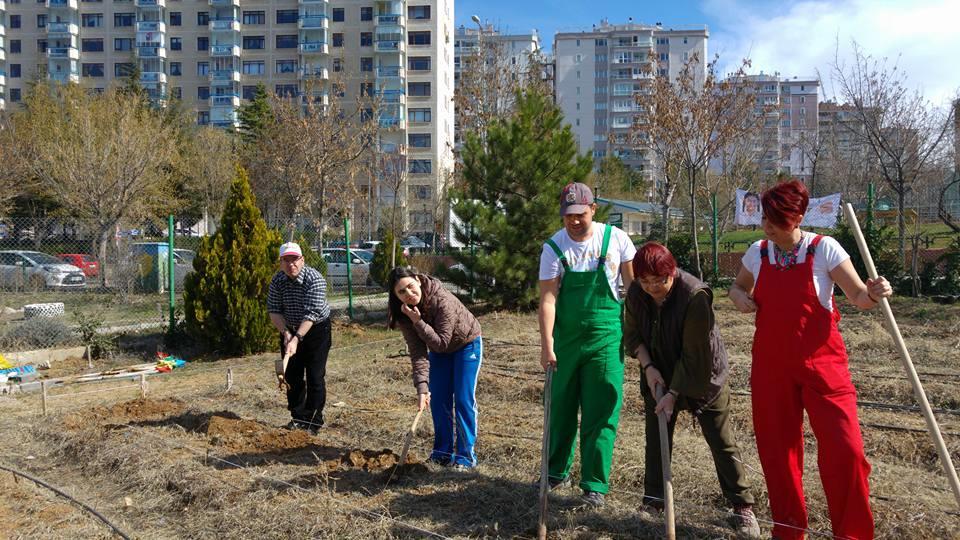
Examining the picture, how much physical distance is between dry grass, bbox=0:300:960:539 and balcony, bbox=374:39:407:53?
5214cm

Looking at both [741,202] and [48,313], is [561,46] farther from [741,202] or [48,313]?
[48,313]

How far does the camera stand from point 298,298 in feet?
19.6

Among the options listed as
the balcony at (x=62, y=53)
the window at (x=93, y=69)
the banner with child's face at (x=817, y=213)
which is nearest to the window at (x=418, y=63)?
the window at (x=93, y=69)

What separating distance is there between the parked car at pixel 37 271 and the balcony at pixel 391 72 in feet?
147

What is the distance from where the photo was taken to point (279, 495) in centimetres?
441

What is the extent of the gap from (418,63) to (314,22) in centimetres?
843

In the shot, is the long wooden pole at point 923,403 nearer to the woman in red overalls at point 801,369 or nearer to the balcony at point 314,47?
the woman in red overalls at point 801,369

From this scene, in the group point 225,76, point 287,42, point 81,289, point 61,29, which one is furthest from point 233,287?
point 61,29

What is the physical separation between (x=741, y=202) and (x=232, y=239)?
10092 mm

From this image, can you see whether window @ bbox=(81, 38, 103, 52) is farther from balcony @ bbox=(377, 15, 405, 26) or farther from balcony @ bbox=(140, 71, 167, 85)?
balcony @ bbox=(377, 15, 405, 26)

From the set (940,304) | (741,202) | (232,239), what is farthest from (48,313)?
(940,304)

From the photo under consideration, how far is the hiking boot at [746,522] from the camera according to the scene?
11.6 ft

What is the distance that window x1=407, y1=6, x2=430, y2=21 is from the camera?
57.7 meters

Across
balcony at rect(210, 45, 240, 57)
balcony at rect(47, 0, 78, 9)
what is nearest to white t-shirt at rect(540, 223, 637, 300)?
balcony at rect(210, 45, 240, 57)
